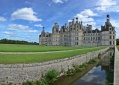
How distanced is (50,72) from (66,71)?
4533 millimetres

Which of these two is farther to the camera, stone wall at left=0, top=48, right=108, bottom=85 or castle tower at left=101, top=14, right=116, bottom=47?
castle tower at left=101, top=14, right=116, bottom=47

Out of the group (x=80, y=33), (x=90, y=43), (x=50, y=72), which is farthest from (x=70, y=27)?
(x=50, y=72)

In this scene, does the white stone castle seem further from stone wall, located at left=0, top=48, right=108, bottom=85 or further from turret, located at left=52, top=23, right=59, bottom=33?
stone wall, located at left=0, top=48, right=108, bottom=85

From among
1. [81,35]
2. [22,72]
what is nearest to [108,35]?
[81,35]

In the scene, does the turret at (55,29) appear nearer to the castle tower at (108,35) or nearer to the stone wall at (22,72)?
the castle tower at (108,35)

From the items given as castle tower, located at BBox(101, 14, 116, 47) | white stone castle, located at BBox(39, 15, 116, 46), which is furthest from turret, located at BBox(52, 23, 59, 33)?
castle tower, located at BBox(101, 14, 116, 47)

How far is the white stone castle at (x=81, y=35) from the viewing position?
89.1 m

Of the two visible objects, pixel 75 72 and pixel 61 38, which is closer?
pixel 75 72

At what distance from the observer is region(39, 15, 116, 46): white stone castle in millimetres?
89125

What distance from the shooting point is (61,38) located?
320ft

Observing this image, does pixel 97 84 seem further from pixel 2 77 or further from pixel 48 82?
pixel 2 77

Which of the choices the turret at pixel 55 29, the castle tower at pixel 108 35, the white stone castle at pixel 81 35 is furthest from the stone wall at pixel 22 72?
the turret at pixel 55 29

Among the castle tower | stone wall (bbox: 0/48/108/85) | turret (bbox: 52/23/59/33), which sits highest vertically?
turret (bbox: 52/23/59/33)

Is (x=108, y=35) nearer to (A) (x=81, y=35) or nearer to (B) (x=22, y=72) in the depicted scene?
(A) (x=81, y=35)
